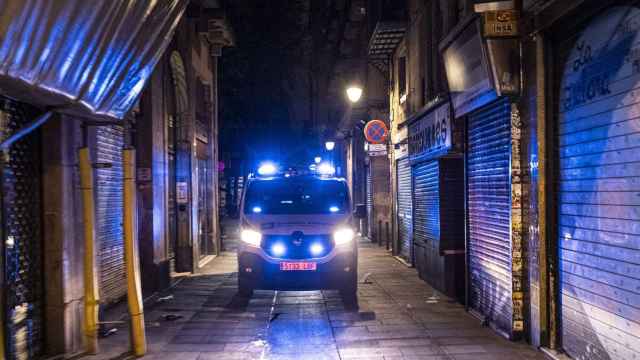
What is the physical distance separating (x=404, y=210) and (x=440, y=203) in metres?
4.73

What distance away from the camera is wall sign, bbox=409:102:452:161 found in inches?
404

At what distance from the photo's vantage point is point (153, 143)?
1149cm

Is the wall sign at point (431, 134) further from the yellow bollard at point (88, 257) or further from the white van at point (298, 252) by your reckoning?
the yellow bollard at point (88, 257)

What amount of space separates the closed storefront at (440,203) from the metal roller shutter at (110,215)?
18.9 ft

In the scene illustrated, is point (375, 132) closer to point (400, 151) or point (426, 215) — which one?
point (400, 151)

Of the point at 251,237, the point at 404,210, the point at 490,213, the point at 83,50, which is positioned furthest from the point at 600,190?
the point at 404,210

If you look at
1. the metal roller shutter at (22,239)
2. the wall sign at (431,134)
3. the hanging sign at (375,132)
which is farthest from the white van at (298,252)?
the hanging sign at (375,132)

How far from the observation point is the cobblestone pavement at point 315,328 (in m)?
7.06

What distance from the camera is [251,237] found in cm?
989

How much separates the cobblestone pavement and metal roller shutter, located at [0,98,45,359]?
976 mm

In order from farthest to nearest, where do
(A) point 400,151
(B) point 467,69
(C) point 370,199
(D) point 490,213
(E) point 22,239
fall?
1. (C) point 370,199
2. (A) point 400,151
3. (B) point 467,69
4. (D) point 490,213
5. (E) point 22,239

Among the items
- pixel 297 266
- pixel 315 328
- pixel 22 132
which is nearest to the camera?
pixel 22 132

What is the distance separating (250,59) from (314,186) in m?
17.0

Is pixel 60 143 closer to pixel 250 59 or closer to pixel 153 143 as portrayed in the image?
pixel 153 143
